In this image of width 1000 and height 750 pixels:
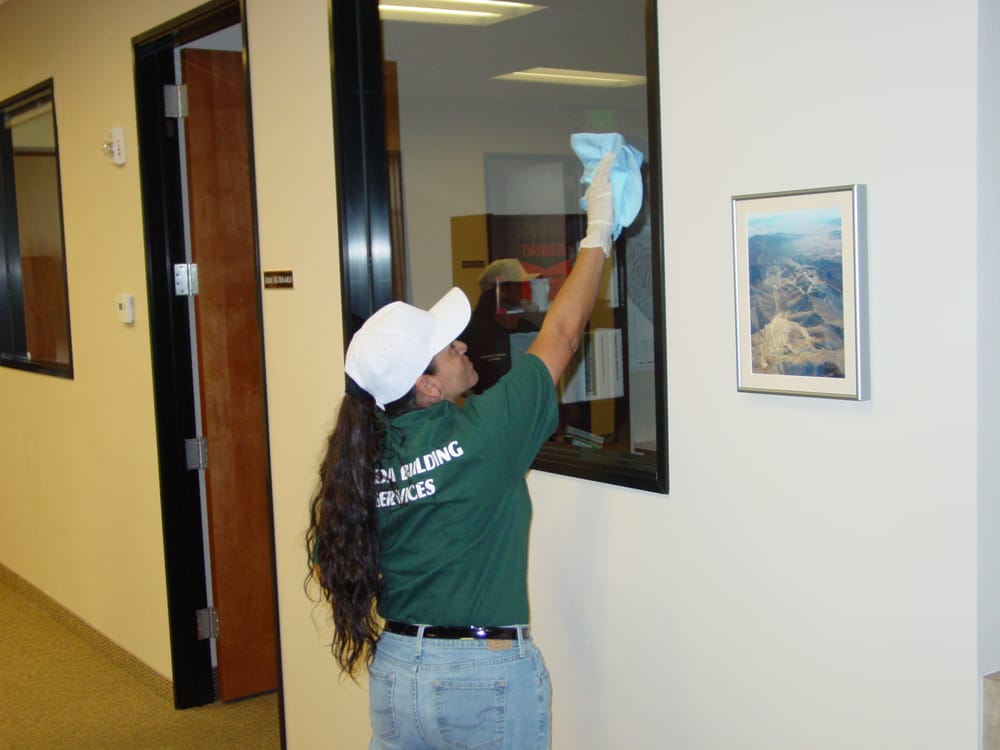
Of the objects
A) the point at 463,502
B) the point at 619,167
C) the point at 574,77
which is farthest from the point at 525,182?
the point at 463,502

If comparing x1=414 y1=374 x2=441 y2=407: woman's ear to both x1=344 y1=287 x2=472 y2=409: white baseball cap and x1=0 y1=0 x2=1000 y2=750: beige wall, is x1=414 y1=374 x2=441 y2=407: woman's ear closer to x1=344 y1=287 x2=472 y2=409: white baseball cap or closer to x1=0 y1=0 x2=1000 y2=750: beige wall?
x1=344 y1=287 x2=472 y2=409: white baseball cap

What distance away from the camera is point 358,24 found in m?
2.83

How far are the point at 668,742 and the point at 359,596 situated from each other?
0.65 meters

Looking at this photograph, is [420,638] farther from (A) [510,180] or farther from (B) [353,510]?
(A) [510,180]

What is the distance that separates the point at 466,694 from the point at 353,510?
38cm

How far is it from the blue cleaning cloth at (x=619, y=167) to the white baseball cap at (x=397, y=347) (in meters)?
0.35

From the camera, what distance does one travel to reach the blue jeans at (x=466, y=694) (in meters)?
1.89

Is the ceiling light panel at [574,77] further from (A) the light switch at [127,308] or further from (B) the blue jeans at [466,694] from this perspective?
(A) the light switch at [127,308]

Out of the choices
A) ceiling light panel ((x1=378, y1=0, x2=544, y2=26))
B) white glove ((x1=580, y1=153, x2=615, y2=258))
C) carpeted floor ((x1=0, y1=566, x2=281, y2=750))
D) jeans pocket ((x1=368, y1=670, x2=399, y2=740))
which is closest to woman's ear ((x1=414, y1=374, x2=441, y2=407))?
white glove ((x1=580, y1=153, x2=615, y2=258))

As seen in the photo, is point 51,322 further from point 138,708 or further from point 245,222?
point 138,708

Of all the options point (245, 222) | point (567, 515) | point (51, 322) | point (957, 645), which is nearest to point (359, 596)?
point (567, 515)

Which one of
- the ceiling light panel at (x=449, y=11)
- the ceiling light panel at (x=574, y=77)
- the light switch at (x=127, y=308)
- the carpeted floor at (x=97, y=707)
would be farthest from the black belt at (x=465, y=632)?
the light switch at (x=127, y=308)

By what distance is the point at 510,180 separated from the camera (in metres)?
2.59

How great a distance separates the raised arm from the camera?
6.38ft
